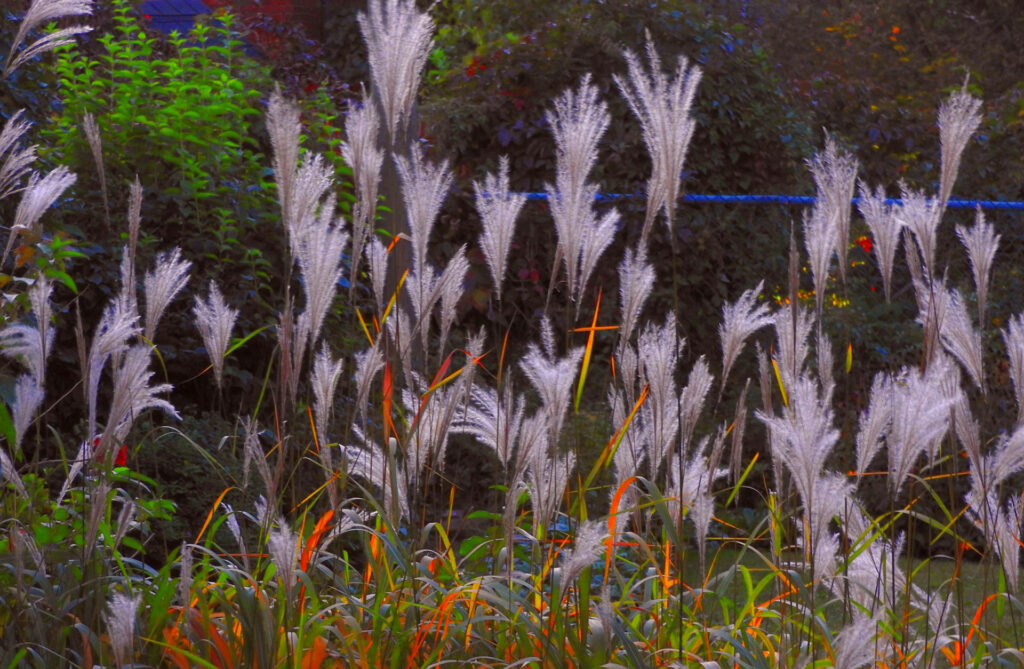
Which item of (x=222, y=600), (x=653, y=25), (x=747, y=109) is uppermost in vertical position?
(x=653, y=25)

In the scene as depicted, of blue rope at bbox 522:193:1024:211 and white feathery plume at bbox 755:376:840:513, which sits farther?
blue rope at bbox 522:193:1024:211

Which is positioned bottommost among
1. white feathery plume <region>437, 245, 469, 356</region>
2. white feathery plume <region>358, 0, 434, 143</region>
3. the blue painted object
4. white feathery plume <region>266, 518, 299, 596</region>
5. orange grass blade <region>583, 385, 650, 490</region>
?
white feathery plume <region>266, 518, 299, 596</region>

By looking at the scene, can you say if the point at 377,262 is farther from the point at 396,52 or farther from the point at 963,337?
the point at 963,337

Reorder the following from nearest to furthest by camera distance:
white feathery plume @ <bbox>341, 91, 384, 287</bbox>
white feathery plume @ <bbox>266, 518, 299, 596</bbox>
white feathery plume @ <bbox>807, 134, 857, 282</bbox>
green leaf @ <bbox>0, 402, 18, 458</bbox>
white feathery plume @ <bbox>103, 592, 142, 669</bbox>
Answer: white feathery plume @ <bbox>103, 592, 142, 669</bbox>, white feathery plume @ <bbox>266, 518, 299, 596</bbox>, white feathery plume @ <bbox>807, 134, 857, 282</bbox>, white feathery plume @ <bbox>341, 91, 384, 287</bbox>, green leaf @ <bbox>0, 402, 18, 458</bbox>

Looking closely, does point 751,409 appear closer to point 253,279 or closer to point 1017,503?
point 253,279

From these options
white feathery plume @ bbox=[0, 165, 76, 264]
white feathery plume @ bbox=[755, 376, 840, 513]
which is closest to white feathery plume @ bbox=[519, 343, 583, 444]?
white feathery plume @ bbox=[755, 376, 840, 513]

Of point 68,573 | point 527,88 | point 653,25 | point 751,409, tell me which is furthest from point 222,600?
point 653,25

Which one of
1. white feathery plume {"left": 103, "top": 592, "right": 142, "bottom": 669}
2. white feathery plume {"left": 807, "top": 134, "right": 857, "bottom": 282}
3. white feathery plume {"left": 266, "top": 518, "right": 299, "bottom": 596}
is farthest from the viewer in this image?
white feathery plume {"left": 807, "top": 134, "right": 857, "bottom": 282}

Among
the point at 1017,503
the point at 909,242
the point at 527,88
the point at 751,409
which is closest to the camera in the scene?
the point at 1017,503

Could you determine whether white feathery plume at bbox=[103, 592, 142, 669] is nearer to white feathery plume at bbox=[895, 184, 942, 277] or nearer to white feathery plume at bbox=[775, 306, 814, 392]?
white feathery plume at bbox=[775, 306, 814, 392]

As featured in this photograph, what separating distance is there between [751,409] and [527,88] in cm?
247

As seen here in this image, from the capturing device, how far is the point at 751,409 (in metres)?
6.40

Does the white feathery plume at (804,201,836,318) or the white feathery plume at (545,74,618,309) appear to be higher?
the white feathery plume at (545,74,618,309)

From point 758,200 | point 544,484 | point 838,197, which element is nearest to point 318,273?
point 544,484
